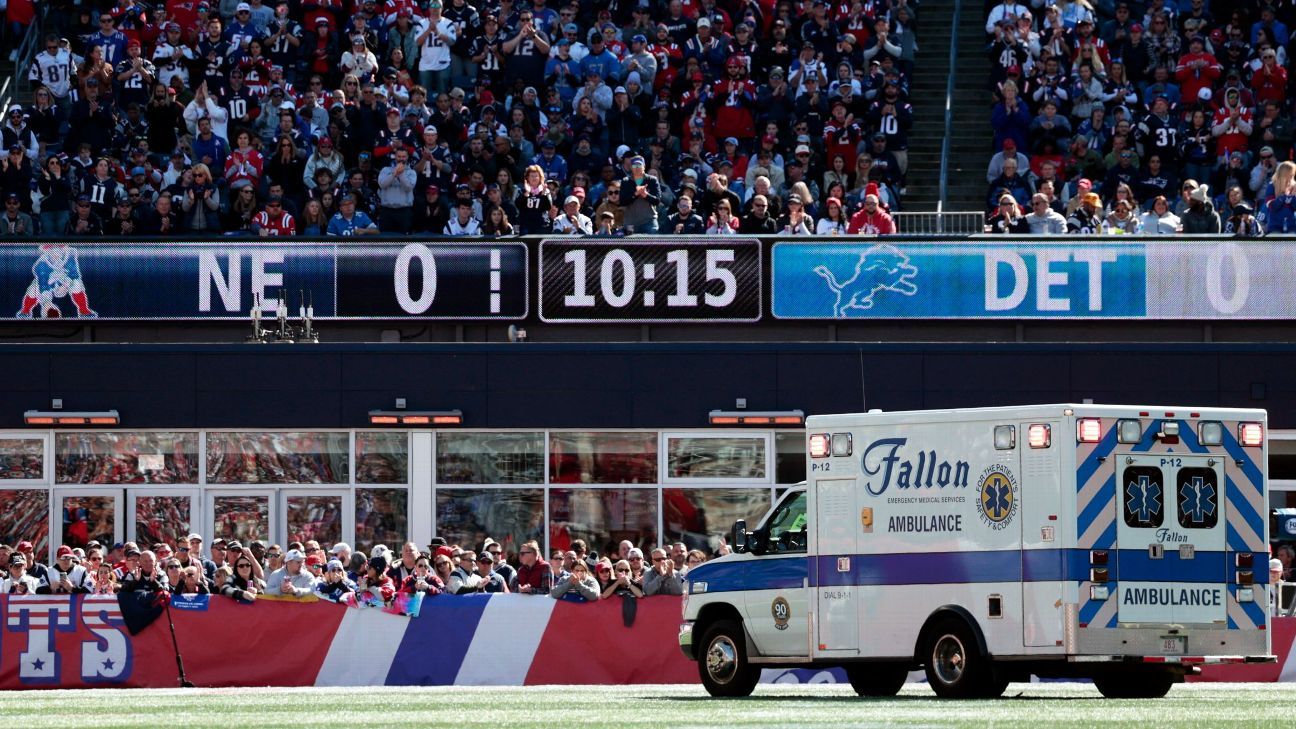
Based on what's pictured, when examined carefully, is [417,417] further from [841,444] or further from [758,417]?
[841,444]

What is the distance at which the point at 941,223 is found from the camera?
2842 cm

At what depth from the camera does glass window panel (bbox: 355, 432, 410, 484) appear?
28406mm

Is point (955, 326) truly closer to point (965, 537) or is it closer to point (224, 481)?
point (224, 481)

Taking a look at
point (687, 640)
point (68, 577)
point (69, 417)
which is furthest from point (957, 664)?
point (69, 417)

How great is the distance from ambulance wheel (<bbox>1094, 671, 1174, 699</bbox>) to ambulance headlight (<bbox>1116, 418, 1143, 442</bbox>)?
211 cm

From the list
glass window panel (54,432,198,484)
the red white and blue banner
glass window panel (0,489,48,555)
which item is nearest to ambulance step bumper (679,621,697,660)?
the red white and blue banner

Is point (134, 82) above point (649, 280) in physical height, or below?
above

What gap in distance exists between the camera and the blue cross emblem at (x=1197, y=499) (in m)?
17.3

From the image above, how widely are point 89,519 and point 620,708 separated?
1395 centimetres

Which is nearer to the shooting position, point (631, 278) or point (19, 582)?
point (19, 582)

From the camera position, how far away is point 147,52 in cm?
3412

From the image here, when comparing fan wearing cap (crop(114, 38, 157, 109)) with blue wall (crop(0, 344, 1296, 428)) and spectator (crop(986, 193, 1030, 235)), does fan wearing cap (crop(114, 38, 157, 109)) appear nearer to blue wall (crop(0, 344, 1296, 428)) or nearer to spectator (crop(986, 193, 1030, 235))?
blue wall (crop(0, 344, 1296, 428))

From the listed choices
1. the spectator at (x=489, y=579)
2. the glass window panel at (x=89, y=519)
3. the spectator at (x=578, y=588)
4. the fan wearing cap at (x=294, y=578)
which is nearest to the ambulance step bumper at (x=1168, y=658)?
the spectator at (x=578, y=588)

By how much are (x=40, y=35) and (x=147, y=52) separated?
335 centimetres
